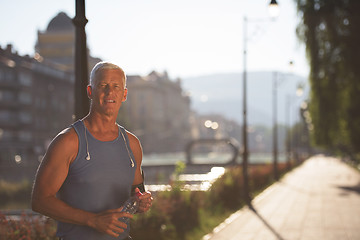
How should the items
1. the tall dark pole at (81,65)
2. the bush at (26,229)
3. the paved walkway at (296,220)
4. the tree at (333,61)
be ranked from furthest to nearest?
1. the tree at (333,61)
2. the paved walkway at (296,220)
3. the bush at (26,229)
4. the tall dark pole at (81,65)

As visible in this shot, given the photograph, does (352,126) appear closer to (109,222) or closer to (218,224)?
(218,224)

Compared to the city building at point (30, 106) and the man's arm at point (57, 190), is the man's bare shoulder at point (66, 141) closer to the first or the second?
the man's arm at point (57, 190)

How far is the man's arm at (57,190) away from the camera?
319 centimetres

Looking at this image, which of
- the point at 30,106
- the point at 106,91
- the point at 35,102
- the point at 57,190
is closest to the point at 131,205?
the point at 57,190

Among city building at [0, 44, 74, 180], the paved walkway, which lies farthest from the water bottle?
city building at [0, 44, 74, 180]

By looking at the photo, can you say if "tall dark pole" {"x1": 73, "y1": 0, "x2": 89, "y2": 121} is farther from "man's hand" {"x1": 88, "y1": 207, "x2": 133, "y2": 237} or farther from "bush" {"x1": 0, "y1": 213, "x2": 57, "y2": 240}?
"man's hand" {"x1": 88, "y1": 207, "x2": 133, "y2": 237}

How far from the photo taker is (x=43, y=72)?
8744cm

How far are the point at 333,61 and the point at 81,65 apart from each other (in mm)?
15045

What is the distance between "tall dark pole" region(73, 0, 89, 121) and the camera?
20.3 feet

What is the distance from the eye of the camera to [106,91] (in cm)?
342

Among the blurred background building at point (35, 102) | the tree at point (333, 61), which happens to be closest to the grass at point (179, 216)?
the tree at point (333, 61)

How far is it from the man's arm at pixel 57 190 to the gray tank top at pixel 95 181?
0.05 metres

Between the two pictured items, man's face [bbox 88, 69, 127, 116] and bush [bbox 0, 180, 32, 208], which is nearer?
man's face [bbox 88, 69, 127, 116]

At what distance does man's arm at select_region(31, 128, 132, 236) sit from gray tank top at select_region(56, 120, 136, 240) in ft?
0.18
